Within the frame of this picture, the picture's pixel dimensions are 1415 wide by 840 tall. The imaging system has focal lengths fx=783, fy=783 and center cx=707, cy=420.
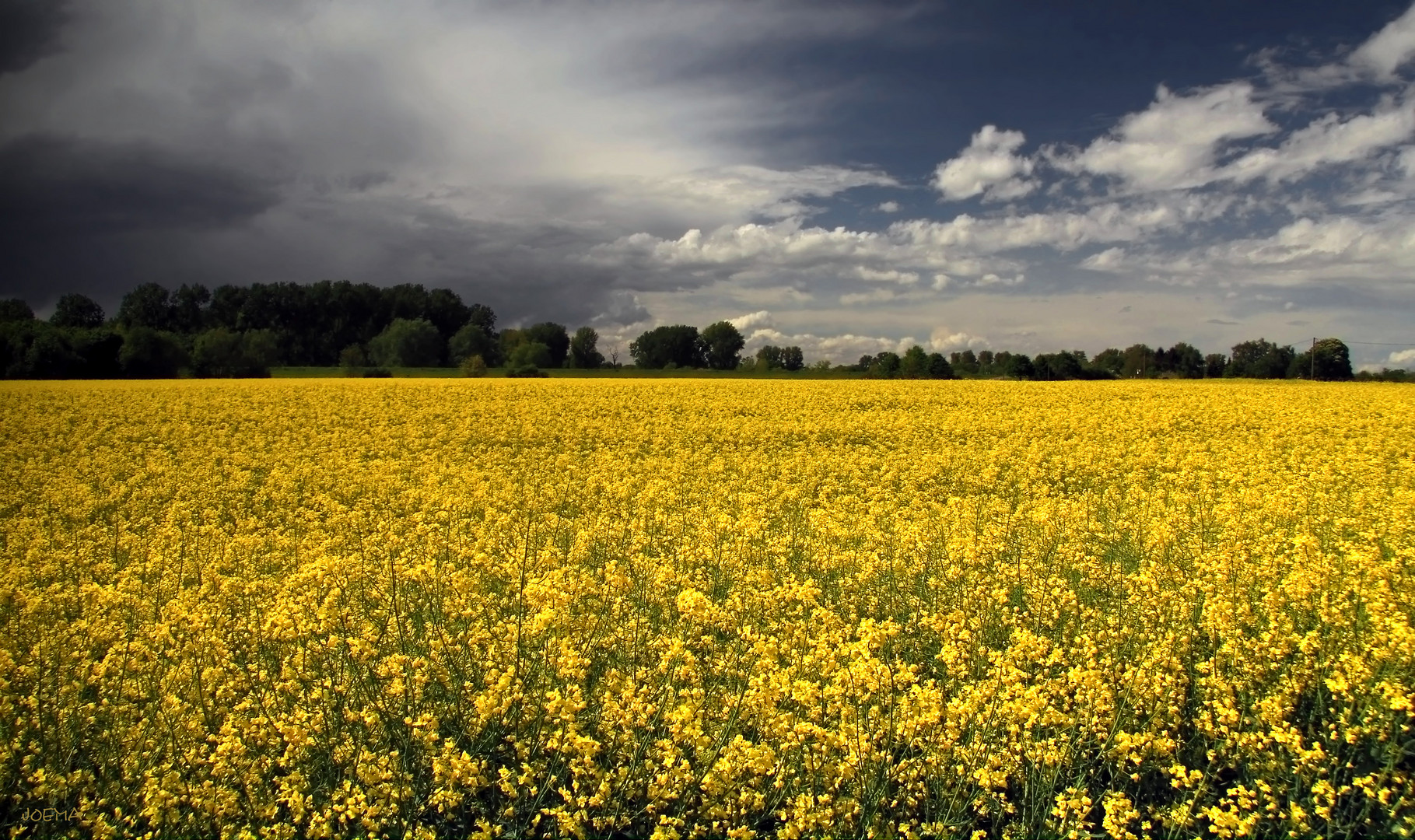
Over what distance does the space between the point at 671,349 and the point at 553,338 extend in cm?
1157

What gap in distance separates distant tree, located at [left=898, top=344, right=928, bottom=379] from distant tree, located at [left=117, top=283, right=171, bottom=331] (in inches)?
2368

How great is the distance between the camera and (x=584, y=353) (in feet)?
218

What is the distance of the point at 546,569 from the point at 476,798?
7.77ft

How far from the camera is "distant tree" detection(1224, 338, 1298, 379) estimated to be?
52.8 m

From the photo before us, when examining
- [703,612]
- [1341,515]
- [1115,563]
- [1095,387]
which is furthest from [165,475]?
[1095,387]

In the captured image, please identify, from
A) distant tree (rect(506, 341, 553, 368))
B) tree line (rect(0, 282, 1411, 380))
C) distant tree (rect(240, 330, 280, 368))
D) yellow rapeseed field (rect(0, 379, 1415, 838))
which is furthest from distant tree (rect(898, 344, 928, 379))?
distant tree (rect(240, 330, 280, 368))

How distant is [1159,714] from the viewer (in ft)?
14.9

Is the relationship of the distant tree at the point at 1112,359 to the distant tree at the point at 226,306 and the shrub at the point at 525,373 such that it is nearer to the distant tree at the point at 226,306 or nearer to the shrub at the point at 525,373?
the shrub at the point at 525,373

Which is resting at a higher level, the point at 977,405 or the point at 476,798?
the point at 977,405

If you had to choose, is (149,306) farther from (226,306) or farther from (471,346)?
(471,346)

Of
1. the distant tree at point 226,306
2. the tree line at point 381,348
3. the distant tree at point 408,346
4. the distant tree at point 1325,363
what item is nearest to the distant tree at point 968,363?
the tree line at point 381,348

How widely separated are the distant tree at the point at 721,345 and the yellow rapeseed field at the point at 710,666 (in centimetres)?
5308

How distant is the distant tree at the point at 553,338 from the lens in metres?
66.3

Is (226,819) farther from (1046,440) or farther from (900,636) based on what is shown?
(1046,440)
